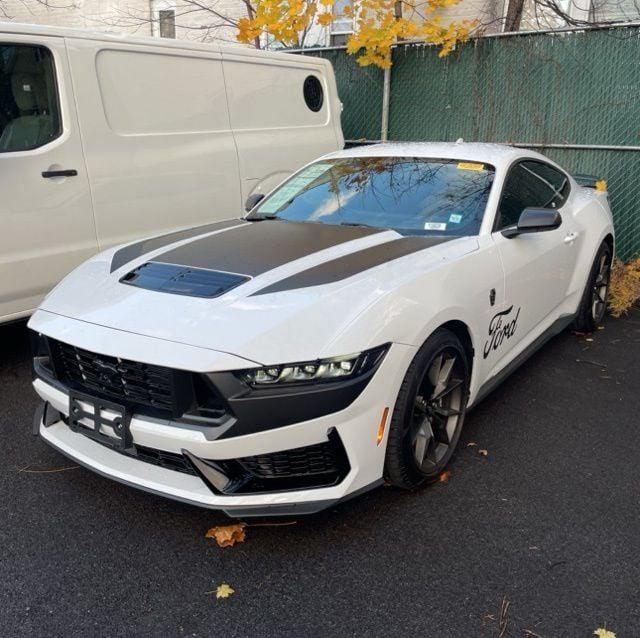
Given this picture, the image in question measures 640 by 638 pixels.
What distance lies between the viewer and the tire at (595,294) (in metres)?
4.97

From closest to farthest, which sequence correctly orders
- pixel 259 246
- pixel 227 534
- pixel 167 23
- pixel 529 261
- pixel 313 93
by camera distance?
pixel 227 534
pixel 259 246
pixel 529 261
pixel 313 93
pixel 167 23

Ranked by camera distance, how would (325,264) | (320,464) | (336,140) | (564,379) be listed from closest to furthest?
(320,464), (325,264), (564,379), (336,140)

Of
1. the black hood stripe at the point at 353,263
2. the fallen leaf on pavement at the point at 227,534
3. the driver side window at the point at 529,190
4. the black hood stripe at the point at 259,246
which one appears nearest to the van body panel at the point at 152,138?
the black hood stripe at the point at 259,246

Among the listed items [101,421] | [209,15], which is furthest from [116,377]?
[209,15]

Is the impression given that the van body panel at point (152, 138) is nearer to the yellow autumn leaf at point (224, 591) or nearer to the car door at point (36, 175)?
the car door at point (36, 175)

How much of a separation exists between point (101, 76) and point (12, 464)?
A: 273cm

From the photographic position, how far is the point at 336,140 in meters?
6.71

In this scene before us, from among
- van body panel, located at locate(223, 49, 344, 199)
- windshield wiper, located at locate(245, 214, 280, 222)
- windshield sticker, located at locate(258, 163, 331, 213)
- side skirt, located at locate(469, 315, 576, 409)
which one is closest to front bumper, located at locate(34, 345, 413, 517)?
side skirt, located at locate(469, 315, 576, 409)

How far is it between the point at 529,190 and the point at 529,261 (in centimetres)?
63

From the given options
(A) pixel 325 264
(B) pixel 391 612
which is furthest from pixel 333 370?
(B) pixel 391 612

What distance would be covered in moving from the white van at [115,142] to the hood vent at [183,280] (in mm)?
1597

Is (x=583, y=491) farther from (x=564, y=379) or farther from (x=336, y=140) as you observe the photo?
(x=336, y=140)

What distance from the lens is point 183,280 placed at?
114 inches

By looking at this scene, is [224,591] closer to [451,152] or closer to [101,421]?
[101,421]
